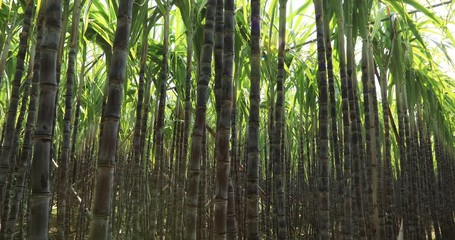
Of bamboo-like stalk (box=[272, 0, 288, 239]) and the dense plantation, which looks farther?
bamboo-like stalk (box=[272, 0, 288, 239])

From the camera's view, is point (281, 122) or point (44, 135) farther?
point (281, 122)

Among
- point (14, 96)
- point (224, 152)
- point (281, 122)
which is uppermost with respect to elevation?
point (14, 96)

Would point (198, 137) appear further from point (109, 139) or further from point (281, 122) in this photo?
point (281, 122)

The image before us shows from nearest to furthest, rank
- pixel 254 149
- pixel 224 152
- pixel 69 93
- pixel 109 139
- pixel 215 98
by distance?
pixel 109 139, pixel 224 152, pixel 254 149, pixel 215 98, pixel 69 93

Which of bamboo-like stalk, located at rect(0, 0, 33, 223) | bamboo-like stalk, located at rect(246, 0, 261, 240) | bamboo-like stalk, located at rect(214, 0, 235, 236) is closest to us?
bamboo-like stalk, located at rect(214, 0, 235, 236)

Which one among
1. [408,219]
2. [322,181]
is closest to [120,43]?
[322,181]

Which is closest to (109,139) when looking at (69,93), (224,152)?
(224,152)

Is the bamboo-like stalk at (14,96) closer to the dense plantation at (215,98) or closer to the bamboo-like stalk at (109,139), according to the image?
the dense plantation at (215,98)

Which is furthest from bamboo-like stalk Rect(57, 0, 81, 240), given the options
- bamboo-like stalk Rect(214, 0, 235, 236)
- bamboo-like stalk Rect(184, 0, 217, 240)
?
bamboo-like stalk Rect(214, 0, 235, 236)

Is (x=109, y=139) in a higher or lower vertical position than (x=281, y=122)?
lower

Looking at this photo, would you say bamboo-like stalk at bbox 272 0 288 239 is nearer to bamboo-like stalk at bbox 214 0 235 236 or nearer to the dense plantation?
the dense plantation

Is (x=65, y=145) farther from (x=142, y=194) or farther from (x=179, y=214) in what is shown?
(x=142, y=194)

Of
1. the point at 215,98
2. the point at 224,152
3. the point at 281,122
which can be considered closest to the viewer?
the point at 224,152

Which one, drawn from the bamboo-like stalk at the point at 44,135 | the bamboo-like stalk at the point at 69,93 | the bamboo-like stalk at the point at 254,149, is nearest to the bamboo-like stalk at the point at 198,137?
the bamboo-like stalk at the point at 254,149
